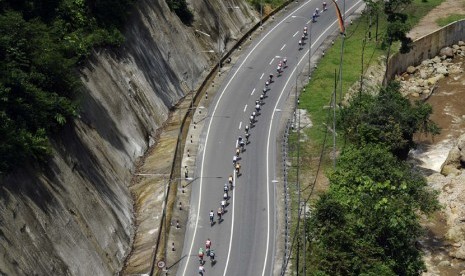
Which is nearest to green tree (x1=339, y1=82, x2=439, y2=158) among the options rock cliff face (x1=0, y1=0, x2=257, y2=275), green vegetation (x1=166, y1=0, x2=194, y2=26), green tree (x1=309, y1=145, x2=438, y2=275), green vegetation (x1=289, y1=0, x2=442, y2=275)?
green vegetation (x1=289, y1=0, x2=442, y2=275)

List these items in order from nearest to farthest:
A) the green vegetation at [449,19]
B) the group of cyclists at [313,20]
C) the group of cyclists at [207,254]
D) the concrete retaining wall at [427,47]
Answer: the group of cyclists at [207,254]
the group of cyclists at [313,20]
the concrete retaining wall at [427,47]
the green vegetation at [449,19]

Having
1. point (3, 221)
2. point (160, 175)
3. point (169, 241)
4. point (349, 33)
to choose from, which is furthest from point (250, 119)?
point (3, 221)

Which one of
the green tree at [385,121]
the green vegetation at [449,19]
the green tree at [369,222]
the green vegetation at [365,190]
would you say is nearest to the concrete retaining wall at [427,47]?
the green vegetation at [449,19]

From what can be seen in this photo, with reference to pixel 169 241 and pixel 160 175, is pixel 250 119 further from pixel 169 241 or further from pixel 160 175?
pixel 169 241

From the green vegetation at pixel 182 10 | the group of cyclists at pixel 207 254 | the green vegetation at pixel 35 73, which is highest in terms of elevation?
the green vegetation at pixel 35 73

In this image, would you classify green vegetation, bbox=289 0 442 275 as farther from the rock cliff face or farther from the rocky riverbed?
the rock cliff face

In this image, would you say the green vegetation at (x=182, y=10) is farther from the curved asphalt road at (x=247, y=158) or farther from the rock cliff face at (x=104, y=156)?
the curved asphalt road at (x=247, y=158)
